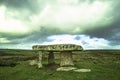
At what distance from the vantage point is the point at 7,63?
3688 cm

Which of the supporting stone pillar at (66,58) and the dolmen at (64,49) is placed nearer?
the dolmen at (64,49)

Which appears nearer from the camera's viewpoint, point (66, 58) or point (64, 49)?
point (64, 49)

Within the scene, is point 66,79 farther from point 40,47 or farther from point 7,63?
point 7,63

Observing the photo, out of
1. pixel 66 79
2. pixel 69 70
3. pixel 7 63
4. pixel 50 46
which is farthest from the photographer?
pixel 7 63

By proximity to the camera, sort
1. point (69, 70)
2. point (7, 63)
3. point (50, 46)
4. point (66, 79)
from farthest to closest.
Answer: point (7, 63) < point (50, 46) < point (69, 70) < point (66, 79)

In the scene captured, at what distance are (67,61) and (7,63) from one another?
1223 cm

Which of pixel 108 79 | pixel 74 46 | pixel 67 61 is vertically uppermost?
pixel 74 46

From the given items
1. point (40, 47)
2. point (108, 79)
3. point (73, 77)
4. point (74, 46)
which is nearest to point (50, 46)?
point (40, 47)

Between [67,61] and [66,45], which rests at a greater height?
[66,45]

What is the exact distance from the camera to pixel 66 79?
72.8 ft

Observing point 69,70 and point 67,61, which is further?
point 67,61

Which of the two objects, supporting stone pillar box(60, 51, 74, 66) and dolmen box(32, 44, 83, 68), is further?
supporting stone pillar box(60, 51, 74, 66)

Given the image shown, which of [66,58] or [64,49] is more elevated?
[64,49]

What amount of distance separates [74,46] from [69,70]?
365cm
